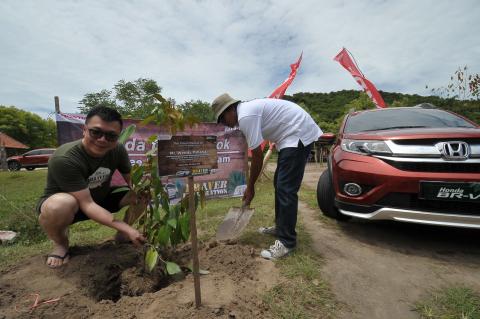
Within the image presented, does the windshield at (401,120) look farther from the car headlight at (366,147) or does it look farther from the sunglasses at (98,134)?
the sunglasses at (98,134)

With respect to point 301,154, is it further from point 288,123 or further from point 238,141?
point 238,141

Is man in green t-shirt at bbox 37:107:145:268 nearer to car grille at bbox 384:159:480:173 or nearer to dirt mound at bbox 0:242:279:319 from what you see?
dirt mound at bbox 0:242:279:319

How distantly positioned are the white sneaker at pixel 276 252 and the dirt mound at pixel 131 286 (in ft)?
0.24

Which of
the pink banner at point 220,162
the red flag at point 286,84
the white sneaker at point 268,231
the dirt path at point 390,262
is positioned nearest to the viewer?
the dirt path at point 390,262

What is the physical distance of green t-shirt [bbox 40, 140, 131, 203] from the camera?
6.97 ft

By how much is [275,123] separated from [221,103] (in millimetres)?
502

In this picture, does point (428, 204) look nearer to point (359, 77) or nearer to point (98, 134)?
point (98, 134)

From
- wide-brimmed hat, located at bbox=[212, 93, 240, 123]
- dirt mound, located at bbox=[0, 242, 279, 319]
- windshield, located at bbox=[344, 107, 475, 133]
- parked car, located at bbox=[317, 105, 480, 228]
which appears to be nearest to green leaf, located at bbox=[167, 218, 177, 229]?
dirt mound, located at bbox=[0, 242, 279, 319]

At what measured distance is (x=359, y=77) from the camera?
7961mm

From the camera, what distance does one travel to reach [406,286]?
188 cm

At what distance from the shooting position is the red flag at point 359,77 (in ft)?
25.9

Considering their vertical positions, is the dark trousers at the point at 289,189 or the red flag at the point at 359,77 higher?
the red flag at the point at 359,77

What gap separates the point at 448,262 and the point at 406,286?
0.64m

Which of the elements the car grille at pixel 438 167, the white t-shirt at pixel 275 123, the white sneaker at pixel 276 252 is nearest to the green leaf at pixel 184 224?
the white sneaker at pixel 276 252
